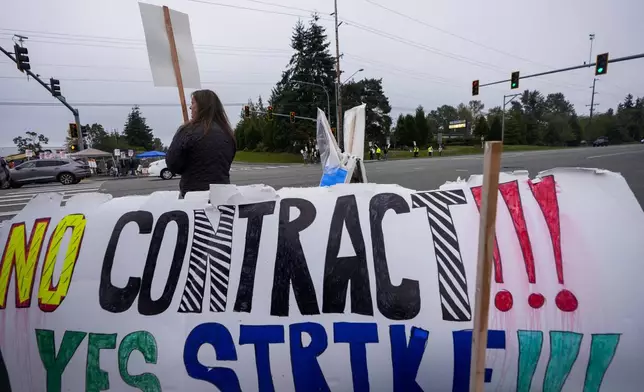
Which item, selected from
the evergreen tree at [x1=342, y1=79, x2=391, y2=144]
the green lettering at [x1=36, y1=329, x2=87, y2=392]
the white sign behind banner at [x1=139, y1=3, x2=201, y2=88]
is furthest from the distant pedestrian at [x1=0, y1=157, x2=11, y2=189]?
the evergreen tree at [x1=342, y1=79, x2=391, y2=144]

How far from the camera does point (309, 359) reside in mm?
1409

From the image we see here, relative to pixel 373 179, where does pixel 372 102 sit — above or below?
above

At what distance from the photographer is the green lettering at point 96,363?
1.48m

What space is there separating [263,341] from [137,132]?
10585 centimetres

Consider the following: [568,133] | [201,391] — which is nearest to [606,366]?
[201,391]

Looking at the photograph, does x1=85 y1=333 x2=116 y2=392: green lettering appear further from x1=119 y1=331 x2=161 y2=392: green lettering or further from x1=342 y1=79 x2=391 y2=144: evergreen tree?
x1=342 y1=79 x2=391 y2=144: evergreen tree

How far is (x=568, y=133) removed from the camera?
76.6 m

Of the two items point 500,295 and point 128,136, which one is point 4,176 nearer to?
point 500,295

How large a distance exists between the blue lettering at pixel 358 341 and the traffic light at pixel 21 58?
23.9 m

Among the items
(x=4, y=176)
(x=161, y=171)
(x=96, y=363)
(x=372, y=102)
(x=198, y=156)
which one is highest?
(x=372, y=102)

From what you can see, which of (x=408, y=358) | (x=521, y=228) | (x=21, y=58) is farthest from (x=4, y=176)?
(x=521, y=228)

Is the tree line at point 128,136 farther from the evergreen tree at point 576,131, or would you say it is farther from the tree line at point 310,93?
the evergreen tree at point 576,131

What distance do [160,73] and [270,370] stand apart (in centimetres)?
258

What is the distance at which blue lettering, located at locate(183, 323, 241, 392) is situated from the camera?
1421mm
